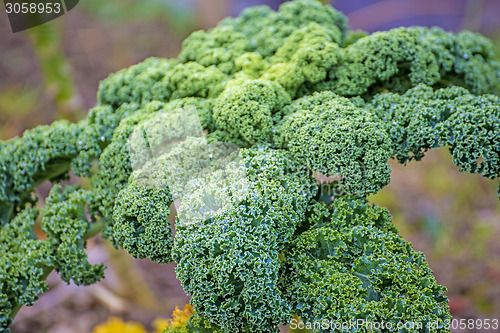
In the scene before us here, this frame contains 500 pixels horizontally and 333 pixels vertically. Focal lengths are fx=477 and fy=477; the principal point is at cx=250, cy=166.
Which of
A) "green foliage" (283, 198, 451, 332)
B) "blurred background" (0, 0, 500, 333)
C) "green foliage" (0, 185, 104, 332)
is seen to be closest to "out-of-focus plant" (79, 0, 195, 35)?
"blurred background" (0, 0, 500, 333)

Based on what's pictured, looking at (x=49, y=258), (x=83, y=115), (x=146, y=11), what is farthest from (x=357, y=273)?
(x=146, y=11)

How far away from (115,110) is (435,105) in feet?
4.79

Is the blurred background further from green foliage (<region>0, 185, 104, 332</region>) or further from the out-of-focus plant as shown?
green foliage (<region>0, 185, 104, 332</region>)

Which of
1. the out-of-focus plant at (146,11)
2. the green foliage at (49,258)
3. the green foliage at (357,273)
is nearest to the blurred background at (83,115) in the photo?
the out-of-focus plant at (146,11)

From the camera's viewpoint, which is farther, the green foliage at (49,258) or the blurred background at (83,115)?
the blurred background at (83,115)

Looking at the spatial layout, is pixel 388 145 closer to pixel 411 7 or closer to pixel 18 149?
pixel 18 149

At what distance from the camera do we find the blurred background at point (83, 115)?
370 centimetres

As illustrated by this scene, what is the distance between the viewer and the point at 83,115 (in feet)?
11.7

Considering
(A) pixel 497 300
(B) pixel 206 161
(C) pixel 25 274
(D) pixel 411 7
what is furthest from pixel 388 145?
(D) pixel 411 7

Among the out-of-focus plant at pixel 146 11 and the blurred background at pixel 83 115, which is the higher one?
the out-of-focus plant at pixel 146 11

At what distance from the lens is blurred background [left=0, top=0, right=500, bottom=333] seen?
12.1 ft

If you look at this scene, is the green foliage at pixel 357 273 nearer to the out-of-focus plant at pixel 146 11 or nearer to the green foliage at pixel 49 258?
the green foliage at pixel 49 258

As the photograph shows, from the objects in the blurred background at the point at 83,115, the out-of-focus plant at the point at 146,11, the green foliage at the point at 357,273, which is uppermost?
the out-of-focus plant at the point at 146,11

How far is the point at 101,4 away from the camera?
267 inches
